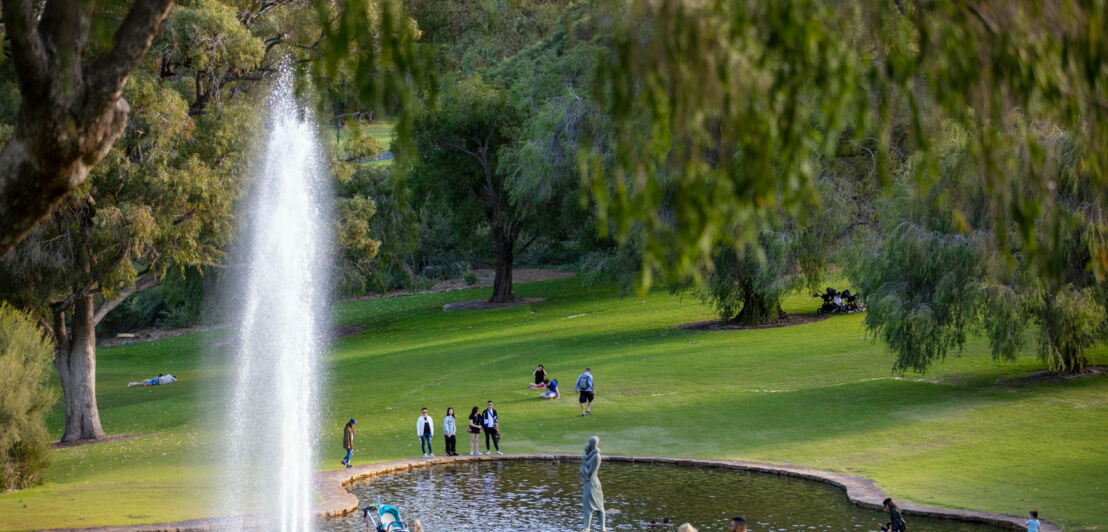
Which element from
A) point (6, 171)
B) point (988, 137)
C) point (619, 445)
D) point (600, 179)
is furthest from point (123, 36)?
point (619, 445)

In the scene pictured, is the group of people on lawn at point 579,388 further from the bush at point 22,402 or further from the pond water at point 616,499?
the bush at point 22,402

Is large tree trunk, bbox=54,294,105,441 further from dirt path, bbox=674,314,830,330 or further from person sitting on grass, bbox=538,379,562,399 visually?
dirt path, bbox=674,314,830,330

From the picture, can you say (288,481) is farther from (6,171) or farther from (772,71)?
(772,71)

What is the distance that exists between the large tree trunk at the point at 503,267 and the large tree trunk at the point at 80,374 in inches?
1077

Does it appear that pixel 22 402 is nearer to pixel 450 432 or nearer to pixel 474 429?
pixel 450 432

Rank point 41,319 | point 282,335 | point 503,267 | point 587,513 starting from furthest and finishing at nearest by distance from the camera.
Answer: point 503,267 → point 282,335 → point 41,319 → point 587,513

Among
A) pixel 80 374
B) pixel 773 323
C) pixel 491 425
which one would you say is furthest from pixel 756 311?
pixel 80 374

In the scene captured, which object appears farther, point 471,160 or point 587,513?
point 471,160

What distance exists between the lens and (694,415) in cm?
2728

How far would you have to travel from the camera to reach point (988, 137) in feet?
15.3

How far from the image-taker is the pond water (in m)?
17.0

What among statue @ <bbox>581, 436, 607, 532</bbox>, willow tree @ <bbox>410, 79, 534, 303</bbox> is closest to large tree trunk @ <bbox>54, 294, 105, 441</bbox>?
statue @ <bbox>581, 436, 607, 532</bbox>

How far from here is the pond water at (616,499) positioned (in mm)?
16953

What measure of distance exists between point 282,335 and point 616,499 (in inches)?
557
